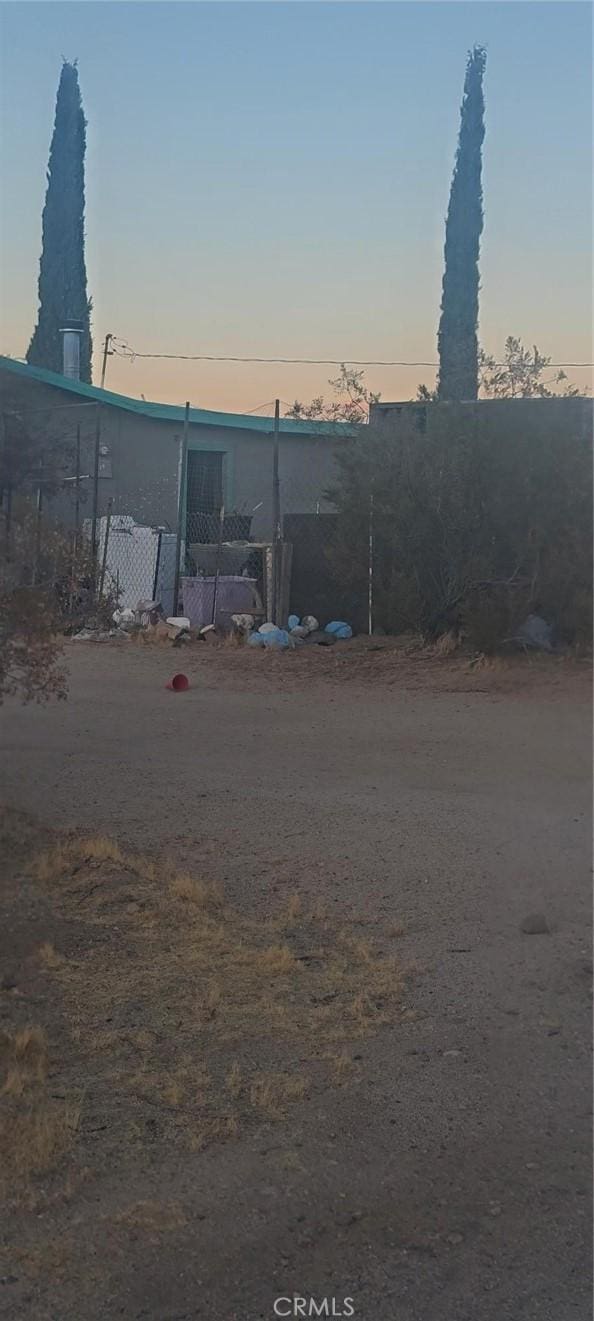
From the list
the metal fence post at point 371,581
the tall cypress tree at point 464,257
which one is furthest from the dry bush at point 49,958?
the metal fence post at point 371,581

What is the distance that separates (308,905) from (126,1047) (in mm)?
1522

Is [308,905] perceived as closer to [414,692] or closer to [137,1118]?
[137,1118]

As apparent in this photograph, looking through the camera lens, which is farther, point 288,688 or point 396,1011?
point 288,688

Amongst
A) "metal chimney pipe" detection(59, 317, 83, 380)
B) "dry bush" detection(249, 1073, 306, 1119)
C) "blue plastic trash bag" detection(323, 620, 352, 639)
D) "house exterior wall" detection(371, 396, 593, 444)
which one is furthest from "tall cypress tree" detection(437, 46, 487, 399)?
"metal chimney pipe" detection(59, 317, 83, 380)

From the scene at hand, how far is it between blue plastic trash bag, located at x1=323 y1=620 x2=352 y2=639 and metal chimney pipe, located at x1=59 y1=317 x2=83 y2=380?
33.8 ft

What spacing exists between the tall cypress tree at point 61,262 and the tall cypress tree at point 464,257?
24.7 feet

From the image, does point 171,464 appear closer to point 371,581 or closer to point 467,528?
point 371,581

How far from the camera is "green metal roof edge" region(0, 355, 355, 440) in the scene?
17406 mm

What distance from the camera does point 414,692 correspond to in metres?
9.52

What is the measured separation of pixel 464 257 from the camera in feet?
58.5

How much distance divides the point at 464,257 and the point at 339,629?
7.16 metres

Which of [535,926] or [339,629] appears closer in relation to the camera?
[535,926]

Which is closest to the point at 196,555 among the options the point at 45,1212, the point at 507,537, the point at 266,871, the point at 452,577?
the point at 452,577

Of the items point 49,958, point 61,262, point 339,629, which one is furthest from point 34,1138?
point 61,262
